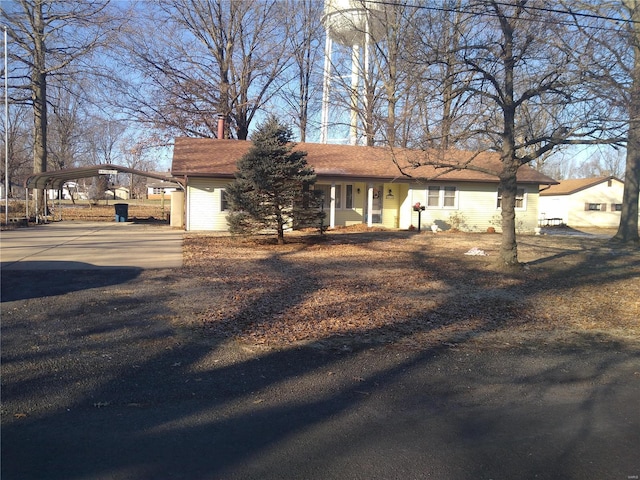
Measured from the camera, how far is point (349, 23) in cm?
3075

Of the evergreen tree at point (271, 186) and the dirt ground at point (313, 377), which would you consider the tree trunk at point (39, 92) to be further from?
the dirt ground at point (313, 377)

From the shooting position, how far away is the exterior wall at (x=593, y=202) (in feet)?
122

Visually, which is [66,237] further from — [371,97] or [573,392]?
[371,97]

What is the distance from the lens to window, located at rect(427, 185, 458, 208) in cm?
2480

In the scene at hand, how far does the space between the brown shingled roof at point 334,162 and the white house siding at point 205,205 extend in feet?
2.34

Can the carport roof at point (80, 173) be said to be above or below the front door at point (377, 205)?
above

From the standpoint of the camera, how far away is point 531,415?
4.48 m

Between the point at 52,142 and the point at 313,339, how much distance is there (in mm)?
62253

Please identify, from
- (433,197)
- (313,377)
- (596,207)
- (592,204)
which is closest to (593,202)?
(592,204)

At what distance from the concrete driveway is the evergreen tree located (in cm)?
244

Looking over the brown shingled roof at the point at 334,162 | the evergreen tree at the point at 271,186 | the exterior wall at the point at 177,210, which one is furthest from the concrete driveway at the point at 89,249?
the brown shingled roof at the point at 334,162

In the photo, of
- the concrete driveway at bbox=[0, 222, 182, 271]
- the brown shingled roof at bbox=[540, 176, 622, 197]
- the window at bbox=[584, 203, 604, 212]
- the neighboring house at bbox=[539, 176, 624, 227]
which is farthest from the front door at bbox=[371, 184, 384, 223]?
the window at bbox=[584, 203, 604, 212]

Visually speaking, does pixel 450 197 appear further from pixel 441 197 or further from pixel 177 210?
pixel 177 210

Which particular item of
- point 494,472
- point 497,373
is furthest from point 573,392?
point 494,472
